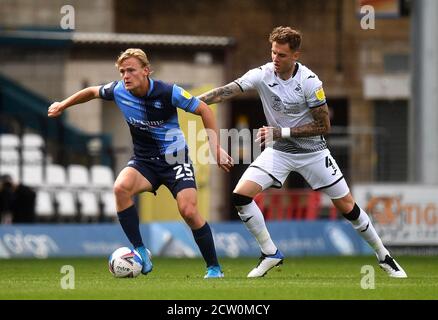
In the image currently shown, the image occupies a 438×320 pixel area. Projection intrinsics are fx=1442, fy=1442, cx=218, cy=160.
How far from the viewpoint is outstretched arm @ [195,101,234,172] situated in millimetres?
13125

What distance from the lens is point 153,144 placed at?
13602 mm

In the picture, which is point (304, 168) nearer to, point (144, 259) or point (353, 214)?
point (353, 214)

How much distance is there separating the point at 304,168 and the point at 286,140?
337 mm

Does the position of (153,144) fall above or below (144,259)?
above

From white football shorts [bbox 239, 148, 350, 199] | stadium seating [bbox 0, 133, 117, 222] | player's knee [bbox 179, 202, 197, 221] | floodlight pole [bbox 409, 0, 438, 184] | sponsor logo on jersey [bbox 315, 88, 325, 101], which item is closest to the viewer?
player's knee [bbox 179, 202, 197, 221]

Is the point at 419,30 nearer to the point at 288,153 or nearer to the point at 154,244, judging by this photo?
the point at 154,244

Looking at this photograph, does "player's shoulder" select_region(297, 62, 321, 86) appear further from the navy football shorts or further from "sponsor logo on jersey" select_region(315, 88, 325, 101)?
the navy football shorts

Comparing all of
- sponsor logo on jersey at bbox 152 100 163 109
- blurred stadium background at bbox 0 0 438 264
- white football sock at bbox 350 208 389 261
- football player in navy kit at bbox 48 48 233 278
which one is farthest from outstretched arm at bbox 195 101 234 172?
blurred stadium background at bbox 0 0 438 264

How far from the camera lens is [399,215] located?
23016 mm

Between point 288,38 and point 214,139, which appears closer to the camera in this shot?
point 214,139

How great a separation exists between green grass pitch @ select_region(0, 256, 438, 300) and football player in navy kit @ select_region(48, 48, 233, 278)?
1.73ft

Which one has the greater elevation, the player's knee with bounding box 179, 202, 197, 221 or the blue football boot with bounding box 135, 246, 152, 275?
the player's knee with bounding box 179, 202, 197, 221

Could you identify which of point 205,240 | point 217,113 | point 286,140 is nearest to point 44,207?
point 217,113

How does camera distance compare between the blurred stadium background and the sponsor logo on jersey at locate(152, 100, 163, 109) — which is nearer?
the sponsor logo on jersey at locate(152, 100, 163, 109)
